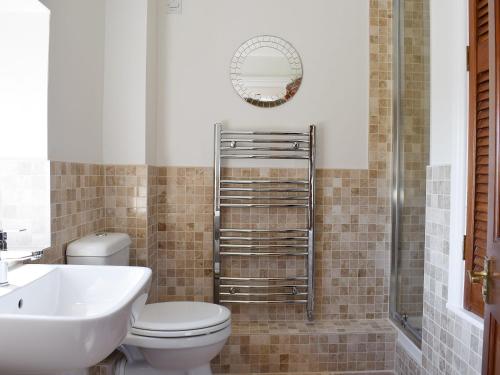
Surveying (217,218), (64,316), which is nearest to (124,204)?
(217,218)

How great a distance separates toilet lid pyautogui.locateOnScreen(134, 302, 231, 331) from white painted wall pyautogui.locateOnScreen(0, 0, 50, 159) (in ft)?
2.67

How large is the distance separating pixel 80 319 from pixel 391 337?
6.88 feet

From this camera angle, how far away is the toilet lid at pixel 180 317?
185 centimetres

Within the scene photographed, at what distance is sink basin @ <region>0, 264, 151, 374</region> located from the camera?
90 cm

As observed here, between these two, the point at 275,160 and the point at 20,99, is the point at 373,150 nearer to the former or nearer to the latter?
the point at 275,160

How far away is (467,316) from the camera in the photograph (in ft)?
5.25

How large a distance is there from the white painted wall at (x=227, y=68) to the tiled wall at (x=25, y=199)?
0.97 metres

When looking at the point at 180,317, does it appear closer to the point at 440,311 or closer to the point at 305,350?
the point at 305,350

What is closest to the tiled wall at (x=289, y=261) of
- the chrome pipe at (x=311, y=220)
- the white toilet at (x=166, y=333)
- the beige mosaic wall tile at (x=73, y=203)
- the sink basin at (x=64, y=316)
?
the chrome pipe at (x=311, y=220)

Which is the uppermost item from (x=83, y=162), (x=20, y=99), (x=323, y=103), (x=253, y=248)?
(x=323, y=103)

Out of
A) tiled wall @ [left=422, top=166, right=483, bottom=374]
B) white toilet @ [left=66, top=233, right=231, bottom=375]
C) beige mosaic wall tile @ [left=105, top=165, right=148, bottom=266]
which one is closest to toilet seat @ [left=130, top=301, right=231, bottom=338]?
white toilet @ [left=66, top=233, right=231, bottom=375]

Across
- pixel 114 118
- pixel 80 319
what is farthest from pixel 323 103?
pixel 80 319

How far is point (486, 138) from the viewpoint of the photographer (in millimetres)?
1530

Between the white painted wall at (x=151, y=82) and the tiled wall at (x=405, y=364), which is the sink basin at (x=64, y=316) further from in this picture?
the tiled wall at (x=405, y=364)
